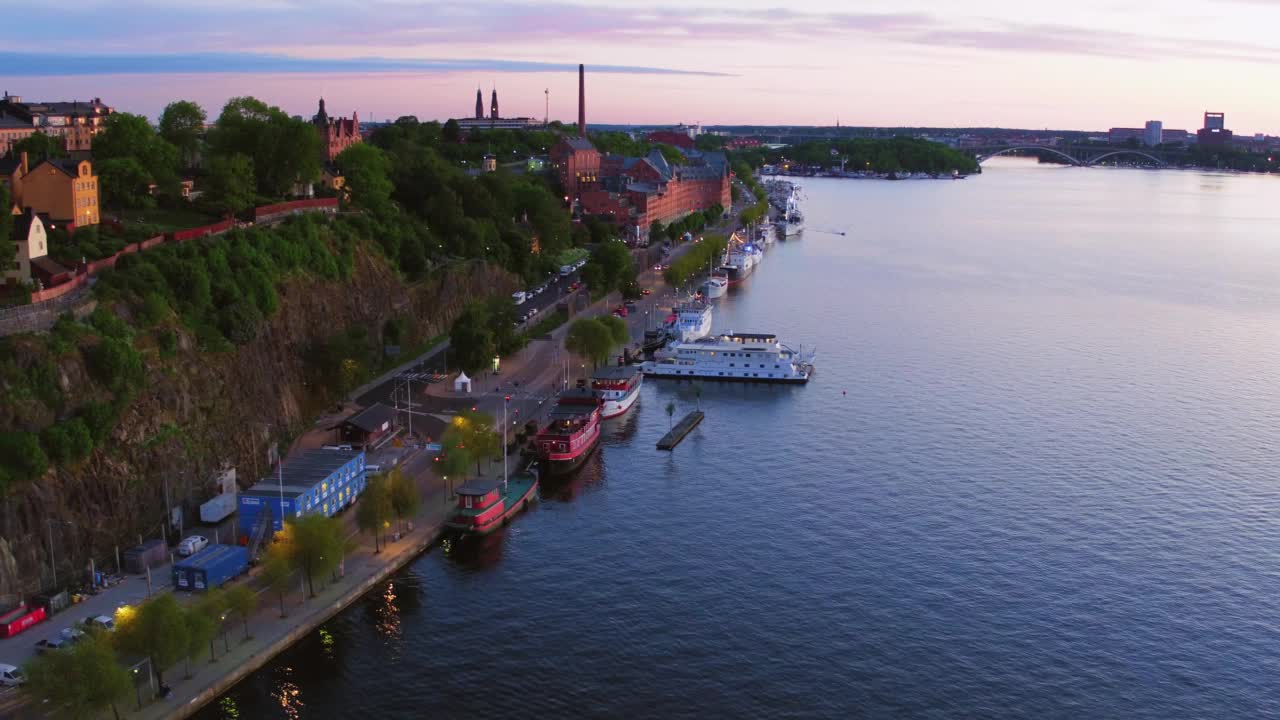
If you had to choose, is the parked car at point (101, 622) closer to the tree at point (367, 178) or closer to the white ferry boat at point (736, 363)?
the white ferry boat at point (736, 363)

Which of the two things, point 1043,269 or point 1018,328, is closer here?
point 1018,328

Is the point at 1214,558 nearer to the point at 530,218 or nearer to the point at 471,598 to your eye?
the point at 471,598

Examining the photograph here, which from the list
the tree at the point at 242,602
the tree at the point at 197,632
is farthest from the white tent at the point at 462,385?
the tree at the point at 197,632

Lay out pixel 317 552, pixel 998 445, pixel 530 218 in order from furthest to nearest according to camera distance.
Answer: pixel 530 218 < pixel 998 445 < pixel 317 552

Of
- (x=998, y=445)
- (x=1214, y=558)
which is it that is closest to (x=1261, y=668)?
(x=1214, y=558)

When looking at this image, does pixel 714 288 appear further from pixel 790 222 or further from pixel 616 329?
pixel 790 222
